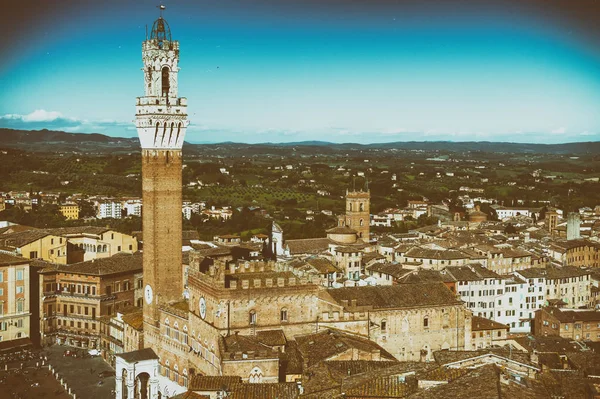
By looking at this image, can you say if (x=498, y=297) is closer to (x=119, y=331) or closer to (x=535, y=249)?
(x=535, y=249)

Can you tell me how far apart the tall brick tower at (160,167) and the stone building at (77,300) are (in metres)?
8.58

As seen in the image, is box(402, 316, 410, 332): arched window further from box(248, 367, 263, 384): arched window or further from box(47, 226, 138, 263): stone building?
box(47, 226, 138, 263): stone building

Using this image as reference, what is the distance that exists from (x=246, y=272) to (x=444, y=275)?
16360mm

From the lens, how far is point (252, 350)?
25984mm

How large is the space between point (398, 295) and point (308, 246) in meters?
25.7

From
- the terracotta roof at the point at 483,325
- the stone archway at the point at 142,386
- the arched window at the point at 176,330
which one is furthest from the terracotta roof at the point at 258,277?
the terracotta roof at the point at 483,325

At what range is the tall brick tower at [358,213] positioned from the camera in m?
64.1

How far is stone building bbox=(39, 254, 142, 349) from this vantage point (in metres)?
42.2

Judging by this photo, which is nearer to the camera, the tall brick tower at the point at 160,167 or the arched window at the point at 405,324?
the arched window at the point at 405,324

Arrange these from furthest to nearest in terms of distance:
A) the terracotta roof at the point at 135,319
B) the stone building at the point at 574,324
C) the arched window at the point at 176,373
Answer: the stone building at the point at 574,324 → the terracotta roof at the point at 135,319 → the arched window at the point at 176,373

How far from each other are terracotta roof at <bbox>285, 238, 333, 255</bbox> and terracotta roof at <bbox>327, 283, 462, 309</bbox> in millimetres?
23588

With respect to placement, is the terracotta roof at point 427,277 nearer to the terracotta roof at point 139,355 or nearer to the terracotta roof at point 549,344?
the terracotta roof at point 549,344

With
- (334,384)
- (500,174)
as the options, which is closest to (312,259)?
(334,384)

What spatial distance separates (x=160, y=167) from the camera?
34.2 meters
